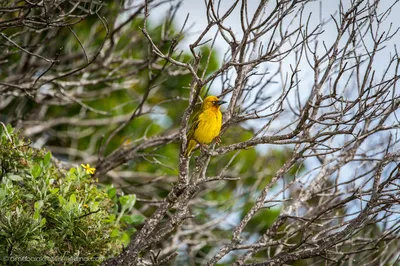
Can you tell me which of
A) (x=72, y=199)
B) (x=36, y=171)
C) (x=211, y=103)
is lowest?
(x=72, y=199)

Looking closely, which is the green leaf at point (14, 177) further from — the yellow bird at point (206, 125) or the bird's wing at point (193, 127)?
the bird's wing at point (193, 127)

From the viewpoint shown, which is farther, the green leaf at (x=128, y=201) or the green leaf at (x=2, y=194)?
the green leaf at (x=128, y=201)

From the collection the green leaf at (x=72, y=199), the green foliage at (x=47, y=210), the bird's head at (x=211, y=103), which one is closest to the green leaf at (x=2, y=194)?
the green foliage at (x=47, y=210)

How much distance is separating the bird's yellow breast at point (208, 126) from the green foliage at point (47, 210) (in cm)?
145

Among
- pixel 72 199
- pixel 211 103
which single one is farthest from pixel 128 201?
pixel 211 103

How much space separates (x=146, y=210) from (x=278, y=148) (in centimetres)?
381

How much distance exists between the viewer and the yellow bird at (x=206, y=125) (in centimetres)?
696

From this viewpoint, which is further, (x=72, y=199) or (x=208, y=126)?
(x=208, y=126)

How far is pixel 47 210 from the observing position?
550 cm

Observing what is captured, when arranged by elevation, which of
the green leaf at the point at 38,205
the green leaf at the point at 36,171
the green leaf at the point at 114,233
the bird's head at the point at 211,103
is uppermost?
the bird's head at the point at 211,103

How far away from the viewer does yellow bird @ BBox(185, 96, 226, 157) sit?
274 inches

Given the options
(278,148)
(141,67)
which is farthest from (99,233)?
(278,148)

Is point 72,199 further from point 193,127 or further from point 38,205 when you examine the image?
point 193,127

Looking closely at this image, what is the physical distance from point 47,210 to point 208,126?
2.28m
